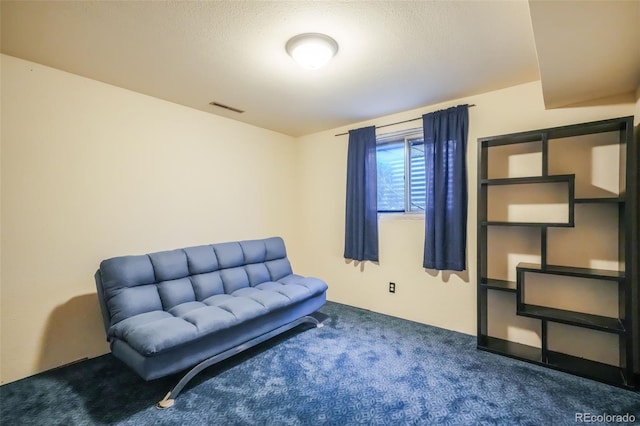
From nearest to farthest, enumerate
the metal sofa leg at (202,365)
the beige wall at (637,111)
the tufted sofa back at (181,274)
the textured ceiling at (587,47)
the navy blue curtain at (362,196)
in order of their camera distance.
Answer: the textured ceiling at (587,47)
the metal sofa leg at (202,365)
the beige wall at (637,111)
the tufted sofa back at (181,274)
the navy blue curtain at (362,196)

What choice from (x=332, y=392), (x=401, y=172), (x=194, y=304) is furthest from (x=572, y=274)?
(x=194, y=304)

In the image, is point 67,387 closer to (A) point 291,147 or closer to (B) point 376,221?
(B) point 376,221

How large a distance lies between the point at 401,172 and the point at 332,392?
2.38 meters

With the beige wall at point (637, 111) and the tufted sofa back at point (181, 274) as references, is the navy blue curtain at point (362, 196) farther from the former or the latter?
the beige wall at point (637, 111)

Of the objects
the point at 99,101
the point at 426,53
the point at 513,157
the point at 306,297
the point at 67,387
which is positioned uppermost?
the point at 426,53

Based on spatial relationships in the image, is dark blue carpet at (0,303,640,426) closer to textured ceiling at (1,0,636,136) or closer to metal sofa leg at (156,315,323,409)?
metal sofa leg at (156,315,323,409)

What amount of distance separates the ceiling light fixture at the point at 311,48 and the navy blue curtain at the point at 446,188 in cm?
147

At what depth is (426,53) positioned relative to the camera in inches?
80.2

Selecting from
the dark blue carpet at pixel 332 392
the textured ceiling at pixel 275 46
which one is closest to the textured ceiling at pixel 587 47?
the textured ceiling at pixel 275 46

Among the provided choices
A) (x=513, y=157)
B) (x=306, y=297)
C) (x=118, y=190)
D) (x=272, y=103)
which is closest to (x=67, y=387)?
(x=118, y=190)

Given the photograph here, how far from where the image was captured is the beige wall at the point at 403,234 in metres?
2.54

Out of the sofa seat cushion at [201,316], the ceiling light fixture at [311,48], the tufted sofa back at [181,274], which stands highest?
the ceiling light fixture at [311,48]

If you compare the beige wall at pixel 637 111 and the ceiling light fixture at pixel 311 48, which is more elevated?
the ceiling light fixture at pixel 311 48

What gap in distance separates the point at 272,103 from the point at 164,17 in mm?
1373
